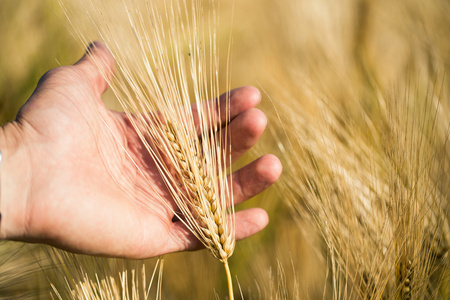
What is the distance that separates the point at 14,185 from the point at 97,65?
0.30 m

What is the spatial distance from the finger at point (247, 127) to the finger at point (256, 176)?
0.06m

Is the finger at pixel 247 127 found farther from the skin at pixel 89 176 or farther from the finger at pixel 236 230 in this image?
the finger at pixel 236 230

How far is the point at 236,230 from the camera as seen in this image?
993 millimetres

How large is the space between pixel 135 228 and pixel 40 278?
52 cm

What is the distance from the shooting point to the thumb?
34.4 inches

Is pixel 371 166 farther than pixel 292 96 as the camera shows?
No

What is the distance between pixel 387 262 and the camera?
77cm

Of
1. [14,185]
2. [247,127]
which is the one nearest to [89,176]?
[14,185]

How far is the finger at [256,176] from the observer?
3.10 feet

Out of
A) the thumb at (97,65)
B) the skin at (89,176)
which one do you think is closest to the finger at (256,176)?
the skin at (89,176)

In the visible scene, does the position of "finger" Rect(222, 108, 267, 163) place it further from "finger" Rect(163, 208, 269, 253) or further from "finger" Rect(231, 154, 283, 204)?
"finger" Rect(163, 208, 269, 253)

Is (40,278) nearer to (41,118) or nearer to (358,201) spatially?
(41,118)

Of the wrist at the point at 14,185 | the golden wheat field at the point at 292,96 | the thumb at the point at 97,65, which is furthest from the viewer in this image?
the golden wheat field at the point at 292,96

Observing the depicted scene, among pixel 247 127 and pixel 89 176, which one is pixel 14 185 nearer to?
pixel 89 176
